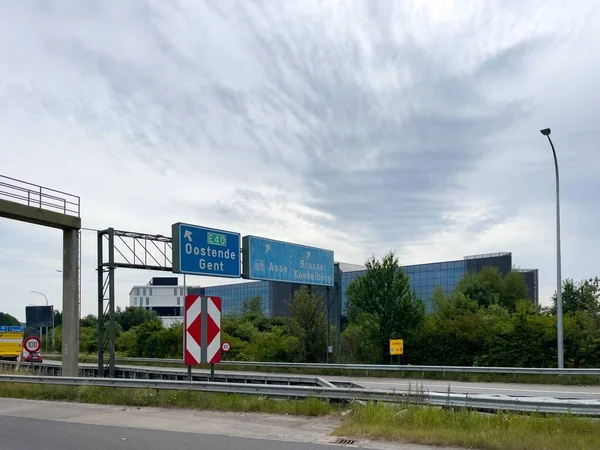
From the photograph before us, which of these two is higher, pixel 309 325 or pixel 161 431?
pixel 161 431

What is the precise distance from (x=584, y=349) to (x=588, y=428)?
20675 millimetres

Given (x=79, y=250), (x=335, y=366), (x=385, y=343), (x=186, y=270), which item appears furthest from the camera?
(x=385, y=343)

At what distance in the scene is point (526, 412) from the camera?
9523 mm

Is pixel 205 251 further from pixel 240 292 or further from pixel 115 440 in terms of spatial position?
pixel 240 292

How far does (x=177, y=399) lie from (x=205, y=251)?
14.7 m

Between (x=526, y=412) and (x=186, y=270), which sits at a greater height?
(x=186, y=270)

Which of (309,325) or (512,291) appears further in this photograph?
(512,291)

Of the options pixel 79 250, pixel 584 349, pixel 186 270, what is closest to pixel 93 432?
pixel 186 270

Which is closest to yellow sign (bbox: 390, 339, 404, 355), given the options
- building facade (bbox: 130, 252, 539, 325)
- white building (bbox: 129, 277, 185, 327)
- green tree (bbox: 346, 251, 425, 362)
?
green tree (bbox: 346, 251, 425, 362)

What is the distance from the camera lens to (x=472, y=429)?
8.61m

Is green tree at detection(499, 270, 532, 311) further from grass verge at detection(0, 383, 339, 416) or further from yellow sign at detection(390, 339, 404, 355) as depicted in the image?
grass verge at detection(0, 383, 339, 416)

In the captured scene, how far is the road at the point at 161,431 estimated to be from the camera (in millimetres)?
8438

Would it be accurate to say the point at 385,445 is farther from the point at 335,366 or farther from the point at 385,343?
the point at 385,343

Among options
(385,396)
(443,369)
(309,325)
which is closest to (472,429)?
(385,396)
